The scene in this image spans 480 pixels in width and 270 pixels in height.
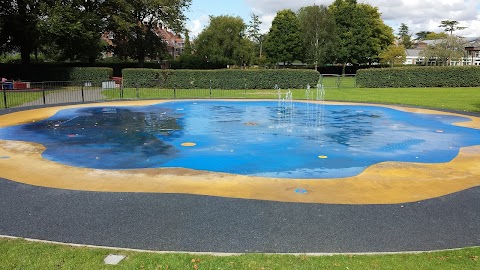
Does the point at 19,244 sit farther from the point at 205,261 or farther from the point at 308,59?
the point at 308,59

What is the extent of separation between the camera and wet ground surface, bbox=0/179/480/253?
5367mm

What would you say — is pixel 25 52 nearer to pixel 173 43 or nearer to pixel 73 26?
pixel 73 26

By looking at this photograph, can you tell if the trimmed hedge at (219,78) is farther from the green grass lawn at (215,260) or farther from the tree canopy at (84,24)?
the green grass lawn at (215,260)

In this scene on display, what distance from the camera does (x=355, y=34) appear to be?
224 feet

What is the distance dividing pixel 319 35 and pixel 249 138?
57945 mm

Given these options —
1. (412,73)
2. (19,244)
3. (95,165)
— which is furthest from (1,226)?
(412,73)

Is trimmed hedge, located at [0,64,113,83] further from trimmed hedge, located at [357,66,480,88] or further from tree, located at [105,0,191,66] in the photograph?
trimmed hedge, located at [357,66,480,88]

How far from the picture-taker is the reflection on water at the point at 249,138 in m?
10.5

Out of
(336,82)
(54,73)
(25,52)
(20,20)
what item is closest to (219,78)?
(336,82)

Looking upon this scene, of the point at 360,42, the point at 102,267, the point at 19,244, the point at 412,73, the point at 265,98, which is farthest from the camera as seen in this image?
the point at 360,42

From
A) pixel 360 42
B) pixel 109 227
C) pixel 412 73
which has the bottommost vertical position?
pixel 109 227

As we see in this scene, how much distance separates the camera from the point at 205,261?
473cm

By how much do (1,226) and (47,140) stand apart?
8.00 m

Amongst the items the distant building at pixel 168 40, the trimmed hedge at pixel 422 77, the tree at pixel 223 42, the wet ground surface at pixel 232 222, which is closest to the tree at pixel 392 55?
the tree at pixel 223 42
